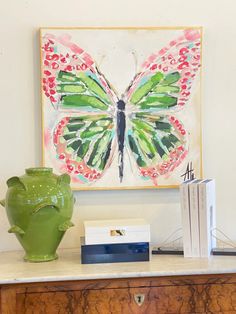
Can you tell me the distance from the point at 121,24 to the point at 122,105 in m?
0.36

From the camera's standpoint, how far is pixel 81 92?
2.13 meters

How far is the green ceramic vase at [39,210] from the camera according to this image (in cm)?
184

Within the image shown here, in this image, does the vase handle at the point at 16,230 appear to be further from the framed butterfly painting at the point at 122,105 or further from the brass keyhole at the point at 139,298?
the brass keyhole at the point at 139,298

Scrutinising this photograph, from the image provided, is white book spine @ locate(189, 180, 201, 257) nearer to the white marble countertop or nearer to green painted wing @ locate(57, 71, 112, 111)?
the white marble countertop

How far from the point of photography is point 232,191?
2236 millimetres

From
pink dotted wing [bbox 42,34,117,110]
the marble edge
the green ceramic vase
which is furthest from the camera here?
pink dotted wing [bbox 42,34,117,110]

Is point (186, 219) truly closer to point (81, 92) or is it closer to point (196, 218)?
point (196, 218)

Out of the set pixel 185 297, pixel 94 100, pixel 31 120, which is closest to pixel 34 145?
pixel 31 120

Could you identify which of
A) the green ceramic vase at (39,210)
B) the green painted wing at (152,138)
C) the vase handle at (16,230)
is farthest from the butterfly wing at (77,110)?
the vase handle at (16,230)

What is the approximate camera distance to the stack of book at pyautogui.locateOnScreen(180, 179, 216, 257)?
6.25ft

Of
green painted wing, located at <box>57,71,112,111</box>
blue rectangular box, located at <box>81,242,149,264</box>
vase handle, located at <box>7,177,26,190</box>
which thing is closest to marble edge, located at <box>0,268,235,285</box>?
blue rectangular box, located at <box>81,242,149,264</box>

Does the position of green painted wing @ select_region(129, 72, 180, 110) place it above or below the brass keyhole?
above

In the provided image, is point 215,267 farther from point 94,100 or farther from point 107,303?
point 94,100

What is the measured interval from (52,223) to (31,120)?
0.52 meters
